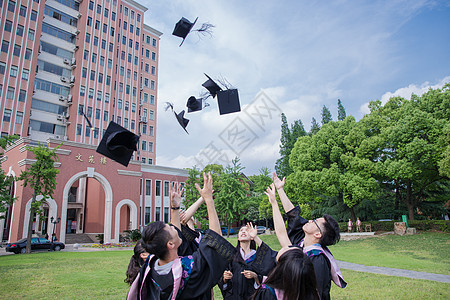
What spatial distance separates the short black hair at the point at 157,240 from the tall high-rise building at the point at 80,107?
19.8 metres

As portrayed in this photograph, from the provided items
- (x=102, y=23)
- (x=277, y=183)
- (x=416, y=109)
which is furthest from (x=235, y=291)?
(x=102, y=23)

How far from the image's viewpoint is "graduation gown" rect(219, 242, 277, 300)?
250 cm

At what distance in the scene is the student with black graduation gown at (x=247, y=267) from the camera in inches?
98.3

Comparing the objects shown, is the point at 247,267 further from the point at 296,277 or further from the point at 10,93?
the point at 10,93

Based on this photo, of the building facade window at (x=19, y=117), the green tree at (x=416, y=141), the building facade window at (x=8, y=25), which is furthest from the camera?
the building facade window at (x=8, y=25)

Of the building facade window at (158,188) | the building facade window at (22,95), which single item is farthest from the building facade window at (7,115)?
the building facade window at (158,188)

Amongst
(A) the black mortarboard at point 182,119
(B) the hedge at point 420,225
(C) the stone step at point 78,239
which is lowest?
(C) the stone step at point 78,239

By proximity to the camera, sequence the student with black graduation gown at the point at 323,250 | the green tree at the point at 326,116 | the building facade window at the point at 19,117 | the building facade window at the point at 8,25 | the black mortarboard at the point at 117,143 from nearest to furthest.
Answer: the student with black graduation gown at the point at 323,250
the black mortarboard at the point at 117,143
the building facade window at the point at 19,117
the building facade window at the point at 8,25
the green tree at the point at 326,116

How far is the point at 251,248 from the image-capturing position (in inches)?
116

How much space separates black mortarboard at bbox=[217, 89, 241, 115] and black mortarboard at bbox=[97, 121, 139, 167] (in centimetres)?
141

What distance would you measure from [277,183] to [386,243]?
573 inches

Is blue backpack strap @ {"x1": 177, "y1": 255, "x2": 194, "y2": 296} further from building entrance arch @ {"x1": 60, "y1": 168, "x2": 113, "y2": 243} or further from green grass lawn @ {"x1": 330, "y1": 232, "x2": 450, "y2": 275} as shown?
building entrance arch @ {"x1": 60, "y1": 168, "x2": 113, "y2": 243}

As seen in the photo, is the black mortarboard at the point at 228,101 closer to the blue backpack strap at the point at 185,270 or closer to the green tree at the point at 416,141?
the blue backpack strap at the point at 185,270

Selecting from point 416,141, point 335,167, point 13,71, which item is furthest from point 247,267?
point 13,71
